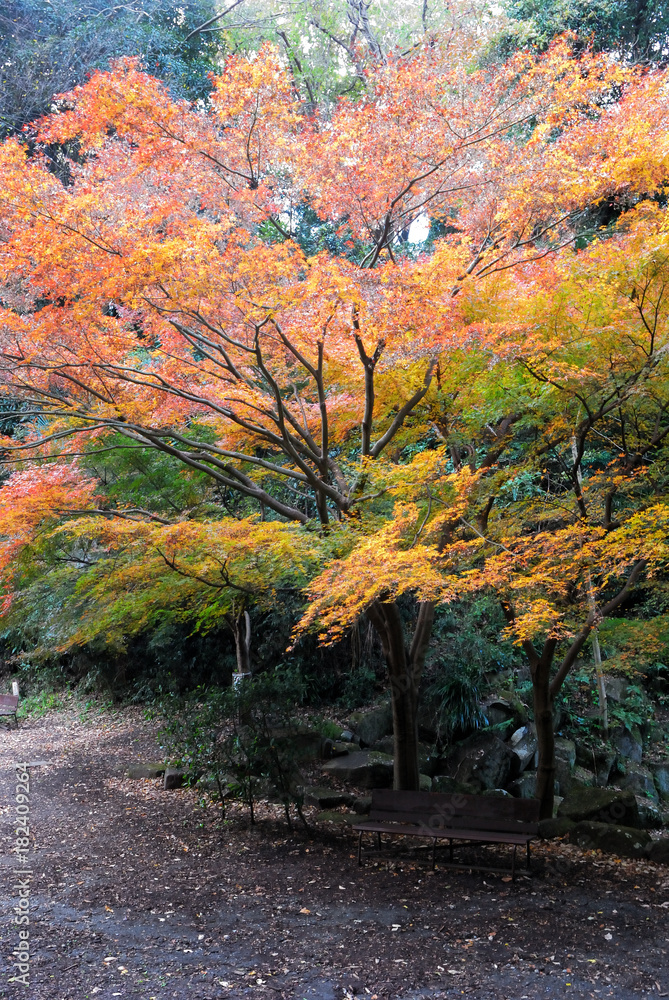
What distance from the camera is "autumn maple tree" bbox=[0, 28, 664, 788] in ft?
19.2

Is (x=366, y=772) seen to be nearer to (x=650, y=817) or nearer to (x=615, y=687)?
(x=650, y=817)

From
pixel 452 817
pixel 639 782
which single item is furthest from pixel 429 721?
pixel 452 817

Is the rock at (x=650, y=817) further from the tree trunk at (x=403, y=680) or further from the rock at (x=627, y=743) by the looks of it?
the tree trunk at (x=403, y=680)

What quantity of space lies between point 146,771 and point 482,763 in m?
4.73

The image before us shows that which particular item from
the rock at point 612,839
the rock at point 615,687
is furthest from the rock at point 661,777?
the rock at point 612,839

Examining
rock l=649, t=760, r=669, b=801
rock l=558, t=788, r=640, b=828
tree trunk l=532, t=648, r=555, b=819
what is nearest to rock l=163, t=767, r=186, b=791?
tree trunk l=532, t=648, r=555, b=819

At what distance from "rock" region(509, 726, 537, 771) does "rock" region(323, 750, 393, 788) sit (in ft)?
6.81

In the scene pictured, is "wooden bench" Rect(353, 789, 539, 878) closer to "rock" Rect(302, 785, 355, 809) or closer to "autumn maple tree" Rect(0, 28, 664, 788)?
"autumn maple tree" Rect(0, 28, 664, 788)

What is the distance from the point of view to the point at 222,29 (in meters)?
16.8

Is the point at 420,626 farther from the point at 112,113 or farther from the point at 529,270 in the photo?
the point at 112,113

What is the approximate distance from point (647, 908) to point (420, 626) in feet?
11.2

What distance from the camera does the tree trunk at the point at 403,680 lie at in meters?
7.11

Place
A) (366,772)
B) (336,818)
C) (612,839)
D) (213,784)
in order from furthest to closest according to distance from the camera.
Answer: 1. (366,772)
2. (213,784)
3. (336,818)
4. (612,839)

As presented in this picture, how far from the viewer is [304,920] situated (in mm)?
4594
